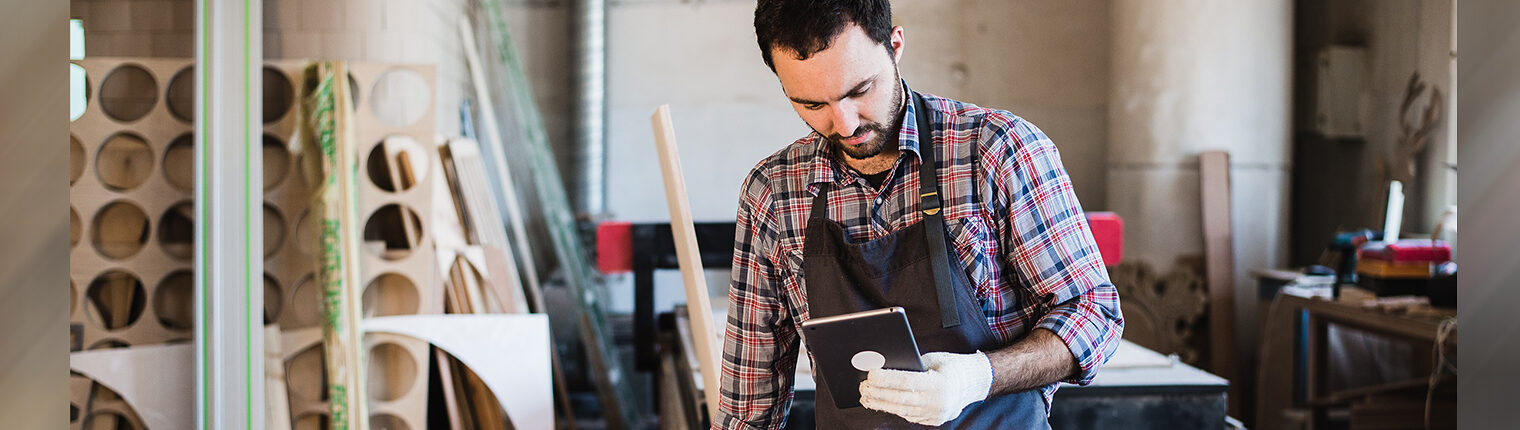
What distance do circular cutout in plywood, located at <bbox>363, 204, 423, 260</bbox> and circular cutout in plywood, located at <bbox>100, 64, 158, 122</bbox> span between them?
2.44ft

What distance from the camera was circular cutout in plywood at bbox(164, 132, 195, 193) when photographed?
2.34 metres

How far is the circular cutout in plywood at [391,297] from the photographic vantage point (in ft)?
9.44

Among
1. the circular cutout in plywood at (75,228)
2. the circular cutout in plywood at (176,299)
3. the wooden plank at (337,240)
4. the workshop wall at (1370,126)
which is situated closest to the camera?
the circular cutout in plywood at (75,228)

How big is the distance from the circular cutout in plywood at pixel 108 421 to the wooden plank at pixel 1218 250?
4082 millimetres

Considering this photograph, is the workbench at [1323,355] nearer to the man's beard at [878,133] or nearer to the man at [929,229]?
the man at [929,229]

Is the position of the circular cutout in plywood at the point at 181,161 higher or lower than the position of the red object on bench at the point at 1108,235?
higher

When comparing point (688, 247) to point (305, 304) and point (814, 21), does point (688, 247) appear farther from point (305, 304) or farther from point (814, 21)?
point (305, 304)

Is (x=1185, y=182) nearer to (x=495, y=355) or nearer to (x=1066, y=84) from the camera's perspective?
(x=1066, y=84)

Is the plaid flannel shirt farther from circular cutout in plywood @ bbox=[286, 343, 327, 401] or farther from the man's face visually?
circular cutout in plywood @ bbox=[286, 343, 327, 401]

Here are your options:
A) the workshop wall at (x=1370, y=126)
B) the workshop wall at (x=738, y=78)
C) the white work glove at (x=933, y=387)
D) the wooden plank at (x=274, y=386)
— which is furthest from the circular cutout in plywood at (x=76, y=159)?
the workshop wall at (x=1370, y=126)

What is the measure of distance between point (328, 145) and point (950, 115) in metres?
2.06

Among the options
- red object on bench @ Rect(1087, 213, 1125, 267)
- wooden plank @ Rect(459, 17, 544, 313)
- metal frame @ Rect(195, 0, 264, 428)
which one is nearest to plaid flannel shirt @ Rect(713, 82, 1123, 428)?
red object on bench @ Rect(1087, 213, 1125, 267)

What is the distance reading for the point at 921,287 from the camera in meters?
1.28
